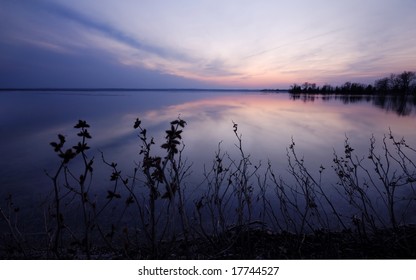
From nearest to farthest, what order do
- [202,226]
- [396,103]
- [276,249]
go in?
[276,249] → [202,226] → [396,103]

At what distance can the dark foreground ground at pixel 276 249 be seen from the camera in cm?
231

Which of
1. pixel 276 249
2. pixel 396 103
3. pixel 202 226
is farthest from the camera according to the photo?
pixel 396 103

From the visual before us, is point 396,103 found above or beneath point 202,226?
above

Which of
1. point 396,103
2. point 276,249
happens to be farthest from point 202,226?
point 396,103

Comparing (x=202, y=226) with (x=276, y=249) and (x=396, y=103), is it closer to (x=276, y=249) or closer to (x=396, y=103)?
(x=276, y=249)

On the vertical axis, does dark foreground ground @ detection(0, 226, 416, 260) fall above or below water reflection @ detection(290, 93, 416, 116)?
below

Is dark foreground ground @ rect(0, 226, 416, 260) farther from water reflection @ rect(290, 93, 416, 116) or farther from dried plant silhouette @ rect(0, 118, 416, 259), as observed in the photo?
water reflection @ rect(290, 93, 416, 116)

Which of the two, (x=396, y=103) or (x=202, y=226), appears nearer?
(x=202, y=226)

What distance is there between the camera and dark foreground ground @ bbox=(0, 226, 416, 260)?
7.59 feet

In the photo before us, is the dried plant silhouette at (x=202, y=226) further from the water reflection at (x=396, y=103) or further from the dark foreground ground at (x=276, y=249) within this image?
the water reflection at (x=396, y=103)

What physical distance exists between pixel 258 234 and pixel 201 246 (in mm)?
752

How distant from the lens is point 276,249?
259 cm

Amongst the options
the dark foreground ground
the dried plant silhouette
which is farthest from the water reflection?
the dark foreground ground
